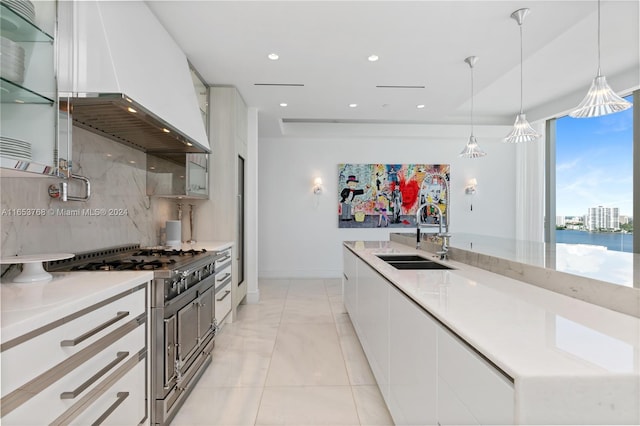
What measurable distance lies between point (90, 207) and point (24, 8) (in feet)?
3.93

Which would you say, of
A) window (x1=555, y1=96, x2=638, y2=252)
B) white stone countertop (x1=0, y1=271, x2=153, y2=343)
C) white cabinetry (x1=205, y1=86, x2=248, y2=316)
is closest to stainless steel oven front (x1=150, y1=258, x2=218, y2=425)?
white stone countertop (x1=0, y1=271, x2=153, y2=343)

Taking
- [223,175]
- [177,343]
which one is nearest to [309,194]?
[223,175]

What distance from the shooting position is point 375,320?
7.02 feet

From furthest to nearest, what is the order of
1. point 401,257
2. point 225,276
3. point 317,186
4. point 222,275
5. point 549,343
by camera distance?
1. point 317,186
2. point 225,276
3. point 222,275
4. point 401,257
5. point 549,343

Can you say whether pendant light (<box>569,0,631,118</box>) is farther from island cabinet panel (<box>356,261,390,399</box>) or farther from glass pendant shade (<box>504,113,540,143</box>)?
island cabinet panel (<box>356,261,390,399</box>)

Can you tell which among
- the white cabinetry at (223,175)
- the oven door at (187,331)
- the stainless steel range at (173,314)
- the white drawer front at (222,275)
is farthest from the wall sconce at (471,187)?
the oven door at (187,331)

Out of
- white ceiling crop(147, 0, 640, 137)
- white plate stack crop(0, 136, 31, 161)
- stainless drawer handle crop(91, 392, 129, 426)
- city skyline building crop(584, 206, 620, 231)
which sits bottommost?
stainless drawer handle crop(91, 392, 129, 426)

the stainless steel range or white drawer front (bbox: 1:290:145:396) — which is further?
the stainless steel range

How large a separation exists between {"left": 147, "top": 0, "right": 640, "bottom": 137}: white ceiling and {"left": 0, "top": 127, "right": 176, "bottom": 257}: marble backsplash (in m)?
1.16

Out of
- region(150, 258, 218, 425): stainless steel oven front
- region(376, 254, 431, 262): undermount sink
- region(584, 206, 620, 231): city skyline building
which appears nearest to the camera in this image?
region(150, 258, 218, 425): stainless steel oven front

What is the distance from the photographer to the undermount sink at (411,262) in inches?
96.9

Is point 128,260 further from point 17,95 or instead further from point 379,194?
point 379,194

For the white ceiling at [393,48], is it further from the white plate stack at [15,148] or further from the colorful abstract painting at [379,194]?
the colorful abstract painting at [379,194]

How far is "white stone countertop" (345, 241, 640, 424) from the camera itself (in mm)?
672
